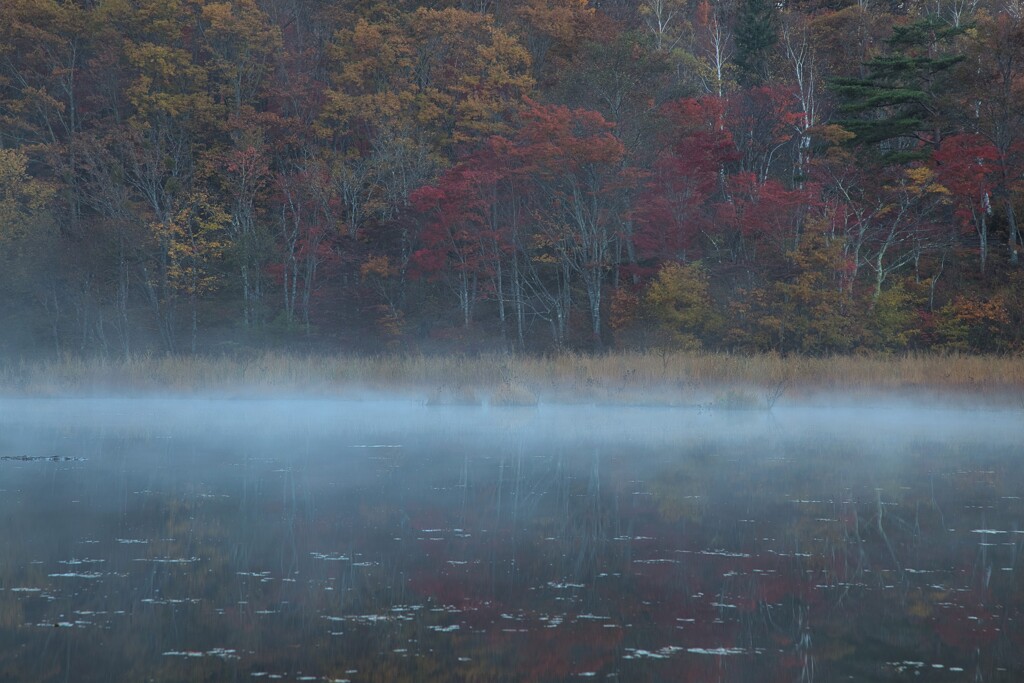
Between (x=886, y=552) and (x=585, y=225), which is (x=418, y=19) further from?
(x=886, y=552)

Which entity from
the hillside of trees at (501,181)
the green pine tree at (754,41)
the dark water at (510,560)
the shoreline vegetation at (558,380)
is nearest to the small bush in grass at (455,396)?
the shoreline vegetation at (558,380)

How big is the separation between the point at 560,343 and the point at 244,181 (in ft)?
36.8

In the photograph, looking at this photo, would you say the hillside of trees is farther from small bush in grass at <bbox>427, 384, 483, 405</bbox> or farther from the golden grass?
small bush in grass at <bbox>427, 384, 483, 405</bbox>

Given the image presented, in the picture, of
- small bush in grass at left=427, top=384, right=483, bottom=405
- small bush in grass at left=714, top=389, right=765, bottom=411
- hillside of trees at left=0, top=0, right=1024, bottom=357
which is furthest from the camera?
hillside of trees at left=0, top=0, right=1024, bottom=357

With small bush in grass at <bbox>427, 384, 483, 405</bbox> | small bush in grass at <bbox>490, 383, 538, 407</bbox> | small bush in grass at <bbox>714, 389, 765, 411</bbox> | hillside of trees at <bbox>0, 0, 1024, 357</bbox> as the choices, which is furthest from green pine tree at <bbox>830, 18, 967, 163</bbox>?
small bush in grass at <bbox>427, 384, 483, 405</bbox>

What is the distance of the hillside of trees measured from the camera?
30.8 metres

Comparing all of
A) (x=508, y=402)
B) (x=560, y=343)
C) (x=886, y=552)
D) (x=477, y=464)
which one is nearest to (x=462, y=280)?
(x=560, y=343)

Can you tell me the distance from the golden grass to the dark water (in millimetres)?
5802

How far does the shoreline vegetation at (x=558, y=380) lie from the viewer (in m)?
20.6

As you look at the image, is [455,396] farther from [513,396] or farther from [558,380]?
[558,380]

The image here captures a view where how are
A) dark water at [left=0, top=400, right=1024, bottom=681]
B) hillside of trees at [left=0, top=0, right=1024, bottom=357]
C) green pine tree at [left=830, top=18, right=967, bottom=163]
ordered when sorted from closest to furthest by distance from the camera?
dark water at [left=0, top=400, right=1024, bottom=681]
hillside of trees at [left=0, top=0, right=1024, bottom=357]
green pine tree at [left=830, top=18, right=967, bottom=163]

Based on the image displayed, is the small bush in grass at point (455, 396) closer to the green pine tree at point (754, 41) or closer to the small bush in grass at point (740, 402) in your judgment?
the small bush in grass at point (740, 402)

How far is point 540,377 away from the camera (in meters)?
21.5

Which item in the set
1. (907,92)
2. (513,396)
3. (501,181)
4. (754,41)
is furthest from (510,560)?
(754,41)
